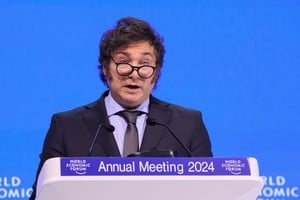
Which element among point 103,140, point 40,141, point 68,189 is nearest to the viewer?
point 68,189

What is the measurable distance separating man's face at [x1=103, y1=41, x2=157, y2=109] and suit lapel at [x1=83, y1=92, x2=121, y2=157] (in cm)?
8

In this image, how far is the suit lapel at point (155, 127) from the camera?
2.34 m

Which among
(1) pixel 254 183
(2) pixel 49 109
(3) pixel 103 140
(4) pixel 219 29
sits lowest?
(1) pixel 254 183

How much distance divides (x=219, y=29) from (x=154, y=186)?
6.14ft

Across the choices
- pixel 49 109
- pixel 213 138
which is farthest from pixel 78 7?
pixel 213 138

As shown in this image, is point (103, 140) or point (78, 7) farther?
point (78, 7)

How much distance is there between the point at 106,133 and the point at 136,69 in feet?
0.82

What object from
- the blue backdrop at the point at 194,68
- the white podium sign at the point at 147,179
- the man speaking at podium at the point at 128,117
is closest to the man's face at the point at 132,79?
the man speaking at podium at the point at 128,117

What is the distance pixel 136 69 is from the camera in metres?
2.34

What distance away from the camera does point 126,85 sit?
238 cm

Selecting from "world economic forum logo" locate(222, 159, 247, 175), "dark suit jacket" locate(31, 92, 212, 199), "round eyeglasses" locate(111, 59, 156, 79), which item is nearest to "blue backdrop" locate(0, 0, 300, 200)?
"dark suit jacket" locate(31, 92, 212, 199)

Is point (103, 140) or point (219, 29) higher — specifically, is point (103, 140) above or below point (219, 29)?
below

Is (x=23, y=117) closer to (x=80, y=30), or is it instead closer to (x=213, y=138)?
(x=80, y=30)

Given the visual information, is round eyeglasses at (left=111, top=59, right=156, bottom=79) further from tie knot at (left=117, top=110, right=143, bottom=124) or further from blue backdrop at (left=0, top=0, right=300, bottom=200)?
blue backdrop at (left=0, top=0, right=300, bottom=200)
